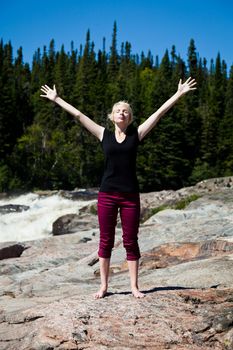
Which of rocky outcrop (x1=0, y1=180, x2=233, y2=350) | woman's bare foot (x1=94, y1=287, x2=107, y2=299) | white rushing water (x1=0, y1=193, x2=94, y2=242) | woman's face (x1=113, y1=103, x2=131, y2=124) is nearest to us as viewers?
rocky outcrop (x1=0, y1=180, x2=233, y2=350)

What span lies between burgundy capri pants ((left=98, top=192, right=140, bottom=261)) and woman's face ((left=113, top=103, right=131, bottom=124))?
750mm

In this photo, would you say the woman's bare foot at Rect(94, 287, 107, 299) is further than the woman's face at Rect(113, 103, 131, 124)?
No

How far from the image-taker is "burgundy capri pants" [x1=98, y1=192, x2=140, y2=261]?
493 cm

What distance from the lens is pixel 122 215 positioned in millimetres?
5008

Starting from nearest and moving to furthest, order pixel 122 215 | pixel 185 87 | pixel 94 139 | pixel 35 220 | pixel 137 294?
pixel 137 294
pixel 122 215
pixel 185 87
pixel 35 220
pixel 94 139

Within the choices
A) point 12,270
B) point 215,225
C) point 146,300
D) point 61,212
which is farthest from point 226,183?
point 146,300

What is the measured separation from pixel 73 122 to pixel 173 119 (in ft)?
61.4

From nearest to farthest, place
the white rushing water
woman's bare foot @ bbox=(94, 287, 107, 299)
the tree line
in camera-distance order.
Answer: woman's bare foot @ bbox=(94, 287, 107, 299) < the white rushing water < the tree line

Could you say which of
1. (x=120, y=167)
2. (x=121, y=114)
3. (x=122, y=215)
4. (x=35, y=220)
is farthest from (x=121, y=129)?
(x=35, y=220)

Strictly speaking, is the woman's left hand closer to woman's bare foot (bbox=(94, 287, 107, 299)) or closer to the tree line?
woman's bare foot (bbox=(94, 287, 107, 299))

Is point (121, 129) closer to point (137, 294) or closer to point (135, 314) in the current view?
point (137, 294)

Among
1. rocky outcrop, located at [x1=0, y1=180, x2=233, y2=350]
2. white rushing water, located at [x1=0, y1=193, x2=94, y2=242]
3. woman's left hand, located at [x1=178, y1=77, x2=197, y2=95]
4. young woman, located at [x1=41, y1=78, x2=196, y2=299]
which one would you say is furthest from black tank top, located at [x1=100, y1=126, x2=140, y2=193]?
white rushing water, located at [x1=0, y1=193, x2=94, y2=242]

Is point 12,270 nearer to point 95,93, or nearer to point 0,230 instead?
point 0,230

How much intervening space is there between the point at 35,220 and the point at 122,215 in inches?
813
